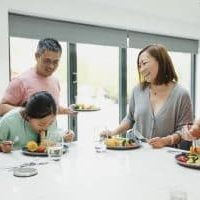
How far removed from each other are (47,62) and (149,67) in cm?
76

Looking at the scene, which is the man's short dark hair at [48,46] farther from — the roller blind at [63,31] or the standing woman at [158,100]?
the roller blind at [63,31]

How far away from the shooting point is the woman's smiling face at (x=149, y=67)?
6.96 ft

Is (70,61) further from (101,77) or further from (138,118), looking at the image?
(138,118)

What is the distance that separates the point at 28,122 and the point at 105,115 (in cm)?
276

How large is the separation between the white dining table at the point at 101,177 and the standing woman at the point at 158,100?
227 mm

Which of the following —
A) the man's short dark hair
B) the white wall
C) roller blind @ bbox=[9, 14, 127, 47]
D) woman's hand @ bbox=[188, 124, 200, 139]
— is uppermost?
the white wall

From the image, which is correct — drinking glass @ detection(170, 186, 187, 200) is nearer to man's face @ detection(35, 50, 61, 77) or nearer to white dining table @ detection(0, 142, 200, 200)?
white dining table @ detection(0, 142, 200, 200)

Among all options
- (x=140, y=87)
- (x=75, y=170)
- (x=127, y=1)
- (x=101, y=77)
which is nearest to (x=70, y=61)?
(x=101, y=77)

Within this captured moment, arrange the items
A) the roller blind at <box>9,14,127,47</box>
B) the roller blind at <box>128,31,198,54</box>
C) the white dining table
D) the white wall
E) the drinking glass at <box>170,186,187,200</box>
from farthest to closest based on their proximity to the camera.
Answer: the roller blind at <box>128,31,198,54</box>, the roller blind at <box>9,14,127,47</box>, the white wall, the white dining table, the drinking glass at <box>170,186,187,200</box>

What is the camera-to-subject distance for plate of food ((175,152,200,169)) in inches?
58.4

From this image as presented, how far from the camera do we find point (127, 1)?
3.95 m

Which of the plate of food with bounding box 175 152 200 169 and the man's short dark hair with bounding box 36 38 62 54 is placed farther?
the man's short dark hair with bounding box 36 38 62 54

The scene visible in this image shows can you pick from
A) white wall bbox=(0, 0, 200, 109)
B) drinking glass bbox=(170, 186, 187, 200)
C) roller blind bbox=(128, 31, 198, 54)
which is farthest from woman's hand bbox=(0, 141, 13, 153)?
roller blind bbox=(128, 31, 198, 54)

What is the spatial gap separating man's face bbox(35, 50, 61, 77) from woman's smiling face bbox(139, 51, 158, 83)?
0.65 m
